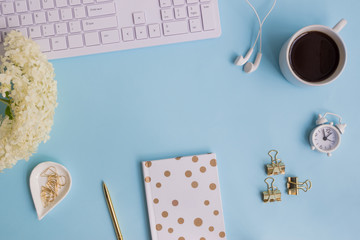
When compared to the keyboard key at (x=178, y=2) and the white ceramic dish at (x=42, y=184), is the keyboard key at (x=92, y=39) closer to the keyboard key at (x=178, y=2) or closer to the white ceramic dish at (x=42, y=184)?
the keyboard key at (x=178, y=2)

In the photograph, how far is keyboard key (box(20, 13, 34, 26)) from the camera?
2.06 feet

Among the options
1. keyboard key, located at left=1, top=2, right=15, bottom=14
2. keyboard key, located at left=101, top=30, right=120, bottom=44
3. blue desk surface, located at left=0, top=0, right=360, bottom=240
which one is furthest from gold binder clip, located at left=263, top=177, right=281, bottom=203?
keyboard key, located at left=1, top=2, right=15, bottom=14

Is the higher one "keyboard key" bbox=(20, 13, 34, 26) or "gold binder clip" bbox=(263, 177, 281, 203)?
"keyboard key" bbox=(20, 13, 34, 26)

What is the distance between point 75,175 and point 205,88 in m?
0.36

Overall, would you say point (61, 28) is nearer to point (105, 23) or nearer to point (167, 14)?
point (105, 23)

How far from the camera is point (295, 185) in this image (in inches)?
26.3

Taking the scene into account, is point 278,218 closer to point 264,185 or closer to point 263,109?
point 264,185

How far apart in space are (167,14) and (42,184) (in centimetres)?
48

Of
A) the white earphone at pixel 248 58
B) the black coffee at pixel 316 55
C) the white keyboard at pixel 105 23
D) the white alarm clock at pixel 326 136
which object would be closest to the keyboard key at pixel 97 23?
the white keyboard at pixel 105 23

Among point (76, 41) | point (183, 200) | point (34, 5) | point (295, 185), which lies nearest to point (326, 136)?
point (295, 185)

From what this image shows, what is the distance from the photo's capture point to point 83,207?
2.25 ft

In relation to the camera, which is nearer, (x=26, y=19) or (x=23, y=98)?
(x=23, y=98)

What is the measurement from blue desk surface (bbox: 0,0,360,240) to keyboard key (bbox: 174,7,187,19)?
6cm

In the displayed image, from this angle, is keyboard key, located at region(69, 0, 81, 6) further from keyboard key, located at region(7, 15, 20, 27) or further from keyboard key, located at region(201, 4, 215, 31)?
keyboard key, located at region(201, 4, 215, 31)
